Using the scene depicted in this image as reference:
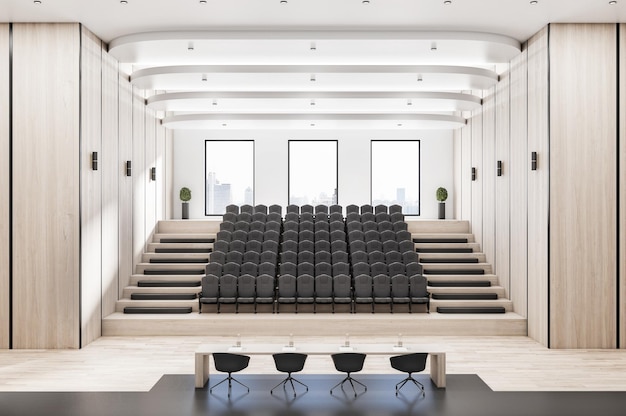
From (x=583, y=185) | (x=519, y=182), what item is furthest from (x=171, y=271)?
(x=583, y=185)

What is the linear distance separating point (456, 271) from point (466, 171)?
10.3ft

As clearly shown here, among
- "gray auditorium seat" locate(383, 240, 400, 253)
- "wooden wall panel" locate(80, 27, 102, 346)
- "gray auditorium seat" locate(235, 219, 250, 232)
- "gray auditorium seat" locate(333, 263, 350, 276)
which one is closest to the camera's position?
"wooden wall panel" locate(80, 27, 102, 346)

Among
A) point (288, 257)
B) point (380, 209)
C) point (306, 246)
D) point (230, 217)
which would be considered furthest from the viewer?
point (380, 209)

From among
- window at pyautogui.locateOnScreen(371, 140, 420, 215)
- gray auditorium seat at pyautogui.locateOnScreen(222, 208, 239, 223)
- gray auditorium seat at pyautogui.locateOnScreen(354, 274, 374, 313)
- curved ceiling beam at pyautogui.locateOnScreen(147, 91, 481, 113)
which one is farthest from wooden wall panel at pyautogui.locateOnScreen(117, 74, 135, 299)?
window at pyautogui.locateOnScreen(371, 140, 420, 215)

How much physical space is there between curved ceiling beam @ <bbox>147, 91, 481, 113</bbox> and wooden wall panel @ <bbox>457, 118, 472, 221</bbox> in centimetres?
147

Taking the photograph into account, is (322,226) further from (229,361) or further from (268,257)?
(229,361)

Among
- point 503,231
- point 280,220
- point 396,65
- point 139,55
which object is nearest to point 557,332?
point 503,231

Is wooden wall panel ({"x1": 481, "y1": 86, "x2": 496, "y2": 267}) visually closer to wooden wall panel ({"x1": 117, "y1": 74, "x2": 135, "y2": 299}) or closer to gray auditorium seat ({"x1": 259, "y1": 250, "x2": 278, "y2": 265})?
gray auditorium seat ({"x1": 259, "y1": 250, "x2": 278, "y2": 265})

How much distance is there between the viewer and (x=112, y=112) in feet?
30.5

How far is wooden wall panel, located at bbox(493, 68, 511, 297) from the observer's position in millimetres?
9820

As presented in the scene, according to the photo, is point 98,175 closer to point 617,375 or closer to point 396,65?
point 396,65

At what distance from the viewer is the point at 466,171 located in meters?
13.2

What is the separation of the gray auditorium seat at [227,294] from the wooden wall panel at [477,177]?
207 inches

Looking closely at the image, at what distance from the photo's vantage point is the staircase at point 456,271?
31.7 feet
